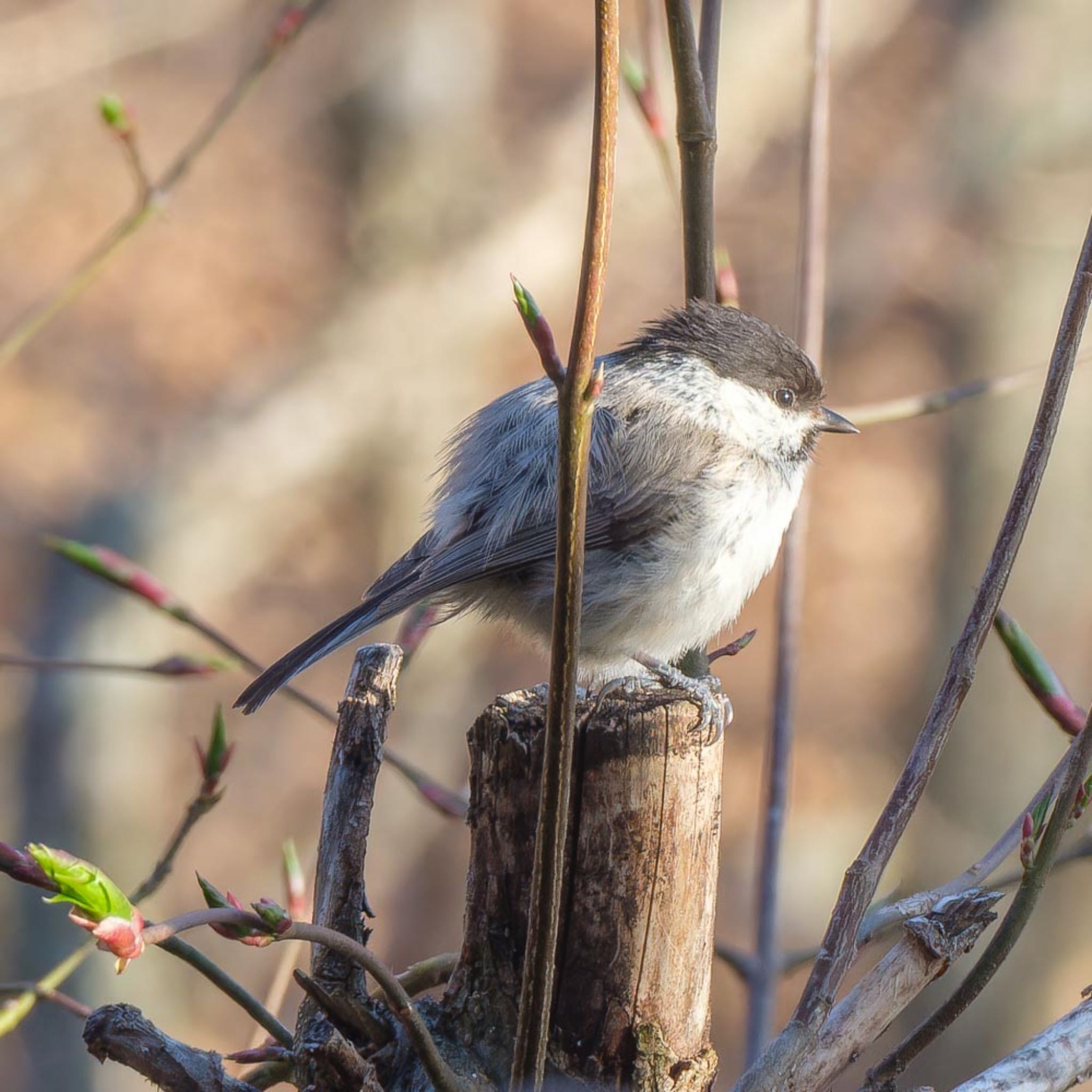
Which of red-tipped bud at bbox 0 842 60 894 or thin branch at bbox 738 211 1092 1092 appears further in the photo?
thin branch at bbox 738 211 1092 1092

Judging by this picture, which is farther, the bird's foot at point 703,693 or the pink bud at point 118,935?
the bird's foot at point 703,693

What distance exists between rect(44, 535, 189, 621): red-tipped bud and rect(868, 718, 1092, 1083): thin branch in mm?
1201

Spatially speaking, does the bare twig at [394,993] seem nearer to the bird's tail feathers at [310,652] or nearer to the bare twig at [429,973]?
the bare twig at [429,973]

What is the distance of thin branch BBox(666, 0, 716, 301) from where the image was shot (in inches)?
67.4

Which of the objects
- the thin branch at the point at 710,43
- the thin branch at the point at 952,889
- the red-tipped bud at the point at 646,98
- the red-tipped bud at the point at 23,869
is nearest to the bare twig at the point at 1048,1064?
the thin branch at the point at 952,889

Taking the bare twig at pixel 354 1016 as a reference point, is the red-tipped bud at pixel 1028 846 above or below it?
above

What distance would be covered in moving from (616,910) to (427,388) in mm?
4585

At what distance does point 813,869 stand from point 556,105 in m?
5.06

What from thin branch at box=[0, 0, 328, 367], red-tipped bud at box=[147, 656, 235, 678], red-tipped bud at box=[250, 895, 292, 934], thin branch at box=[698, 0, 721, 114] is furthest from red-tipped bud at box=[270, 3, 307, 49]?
red-tipped bud at box=[250, 895, 292, 934]

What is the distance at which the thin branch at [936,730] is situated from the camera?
134 centimetres

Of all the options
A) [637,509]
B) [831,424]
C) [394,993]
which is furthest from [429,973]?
[831,424]

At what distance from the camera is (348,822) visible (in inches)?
66.6

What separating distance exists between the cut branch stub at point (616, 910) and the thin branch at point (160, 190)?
1326 mm

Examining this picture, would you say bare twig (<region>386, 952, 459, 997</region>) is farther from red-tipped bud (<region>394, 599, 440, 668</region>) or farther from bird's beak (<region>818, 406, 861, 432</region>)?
bird's beak (<region>818, 406, 861, 432</region>)
